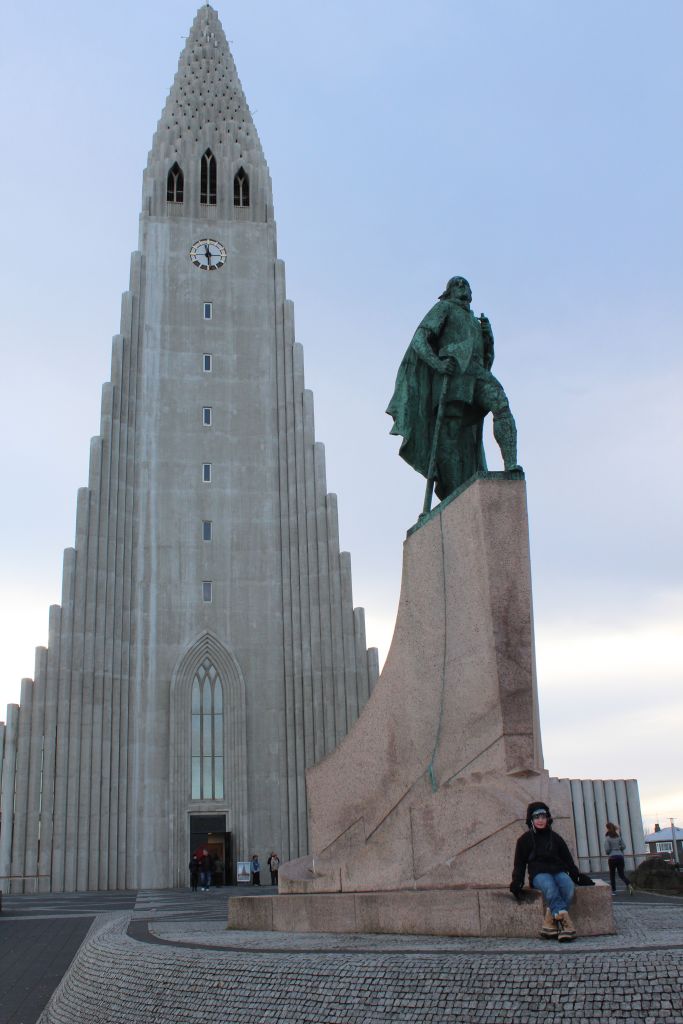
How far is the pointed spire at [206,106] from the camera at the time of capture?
140 ft

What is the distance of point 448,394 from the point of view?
9914mm

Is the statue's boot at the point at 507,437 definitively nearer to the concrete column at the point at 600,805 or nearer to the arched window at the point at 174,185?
the concrete column at the point at 600,805

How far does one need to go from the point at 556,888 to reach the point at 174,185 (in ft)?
131

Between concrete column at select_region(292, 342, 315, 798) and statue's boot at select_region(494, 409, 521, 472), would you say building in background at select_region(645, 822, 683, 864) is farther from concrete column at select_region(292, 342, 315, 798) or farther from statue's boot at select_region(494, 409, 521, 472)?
statue's boot at select_region(494, 409, 521, 472)

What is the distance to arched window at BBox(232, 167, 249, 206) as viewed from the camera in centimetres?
4231

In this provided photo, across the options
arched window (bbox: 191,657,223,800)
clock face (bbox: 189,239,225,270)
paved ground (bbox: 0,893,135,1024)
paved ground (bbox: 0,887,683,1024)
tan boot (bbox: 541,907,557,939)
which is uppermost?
clock face (bbox: 189,239,225,270)

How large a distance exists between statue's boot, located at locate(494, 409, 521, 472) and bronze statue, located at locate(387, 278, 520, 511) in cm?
5

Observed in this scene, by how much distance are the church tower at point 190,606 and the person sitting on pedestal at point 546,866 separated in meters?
29.1

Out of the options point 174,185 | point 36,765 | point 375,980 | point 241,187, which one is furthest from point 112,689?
point 375,980

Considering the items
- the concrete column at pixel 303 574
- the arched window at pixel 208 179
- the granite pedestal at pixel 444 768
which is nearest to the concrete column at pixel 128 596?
the arched window at pixel 208 179

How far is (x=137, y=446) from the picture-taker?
124 feet

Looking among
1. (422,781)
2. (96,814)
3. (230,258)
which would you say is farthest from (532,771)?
(230,258)

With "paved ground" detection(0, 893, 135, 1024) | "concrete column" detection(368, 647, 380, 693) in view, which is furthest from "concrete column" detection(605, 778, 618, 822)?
"paved ground" detection(0, 893, 135, 1024)

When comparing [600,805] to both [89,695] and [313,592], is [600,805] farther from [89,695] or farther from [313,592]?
[89,695]
